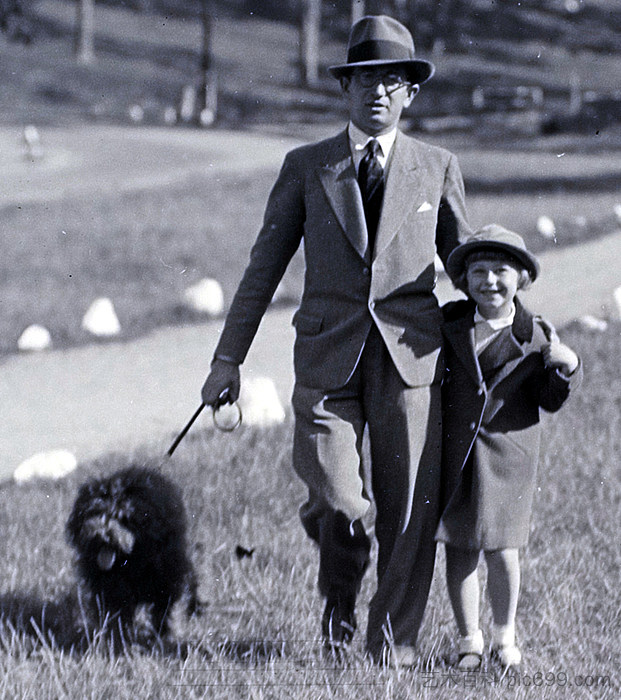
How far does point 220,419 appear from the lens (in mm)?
6539

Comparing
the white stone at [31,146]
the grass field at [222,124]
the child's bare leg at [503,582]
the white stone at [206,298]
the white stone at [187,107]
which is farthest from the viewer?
the white stone at [187,107]

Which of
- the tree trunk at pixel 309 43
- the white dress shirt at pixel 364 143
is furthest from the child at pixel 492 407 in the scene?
the tree trunk at pixel 309 43

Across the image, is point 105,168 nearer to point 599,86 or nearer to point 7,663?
point 7,663

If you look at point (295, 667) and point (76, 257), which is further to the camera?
point (76, 257)

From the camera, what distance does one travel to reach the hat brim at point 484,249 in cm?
332

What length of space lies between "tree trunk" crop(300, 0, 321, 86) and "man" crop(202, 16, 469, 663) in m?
30.8

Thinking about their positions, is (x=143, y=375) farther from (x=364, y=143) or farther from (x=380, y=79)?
(x=380, y=79)

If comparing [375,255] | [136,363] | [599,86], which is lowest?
[136,363]

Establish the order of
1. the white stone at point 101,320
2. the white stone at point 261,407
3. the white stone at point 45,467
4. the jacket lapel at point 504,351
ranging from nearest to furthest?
the jacket lapel at point 504,351 < the white stone at point 45,467 < the white stone at point 261,407 < the white stone at point 101,320

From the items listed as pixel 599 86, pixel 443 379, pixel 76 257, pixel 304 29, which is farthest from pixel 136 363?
pixel 304 29

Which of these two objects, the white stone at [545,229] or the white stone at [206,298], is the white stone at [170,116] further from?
the white stone at [206,298]

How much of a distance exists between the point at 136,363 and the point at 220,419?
1271 mm

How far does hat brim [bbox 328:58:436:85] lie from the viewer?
3.30 m

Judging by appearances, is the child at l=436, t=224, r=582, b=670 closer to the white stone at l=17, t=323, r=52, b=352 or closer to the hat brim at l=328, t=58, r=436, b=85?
the hat brim at l=328, t=58, r=436, b=85
